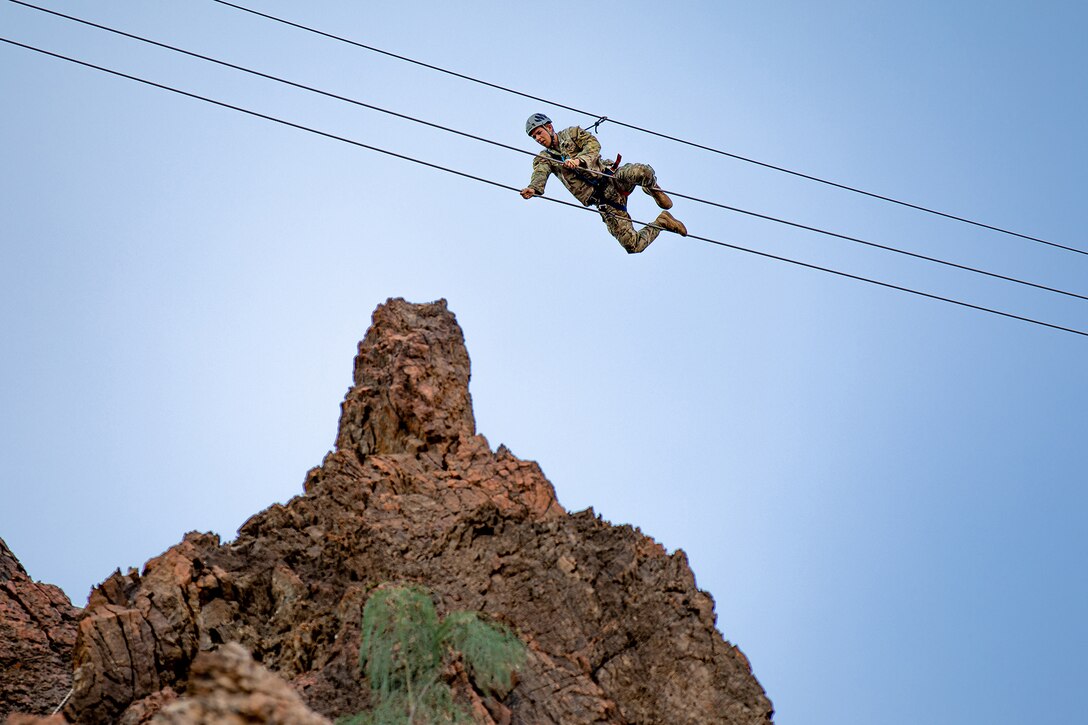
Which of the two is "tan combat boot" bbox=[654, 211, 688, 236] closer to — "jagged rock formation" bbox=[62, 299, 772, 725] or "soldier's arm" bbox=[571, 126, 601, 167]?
"soldier's arm" bbox=[571, 126, 601, 167]

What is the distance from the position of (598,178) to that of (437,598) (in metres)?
6.57

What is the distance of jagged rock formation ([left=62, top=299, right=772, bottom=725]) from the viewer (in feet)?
53.8

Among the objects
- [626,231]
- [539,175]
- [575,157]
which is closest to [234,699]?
[539,175]

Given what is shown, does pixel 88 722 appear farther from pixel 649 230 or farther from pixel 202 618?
pixel 649 230

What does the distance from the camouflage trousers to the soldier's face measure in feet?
3.63

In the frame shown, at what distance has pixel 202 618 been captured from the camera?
17281mm

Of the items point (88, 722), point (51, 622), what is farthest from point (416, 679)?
point (51, 622)

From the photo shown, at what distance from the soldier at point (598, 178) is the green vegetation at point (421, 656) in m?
6.24

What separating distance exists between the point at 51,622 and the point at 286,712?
12427 millimetres

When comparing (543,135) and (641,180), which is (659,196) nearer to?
(641,180)

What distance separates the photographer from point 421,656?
16.1 metres

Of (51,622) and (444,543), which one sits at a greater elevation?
(444,543)

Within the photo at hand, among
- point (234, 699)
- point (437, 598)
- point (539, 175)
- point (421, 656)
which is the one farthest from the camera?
point (539, 175)

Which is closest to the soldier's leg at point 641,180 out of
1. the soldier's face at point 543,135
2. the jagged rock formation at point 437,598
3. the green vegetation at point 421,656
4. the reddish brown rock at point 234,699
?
the soldier's face at point 543,135
